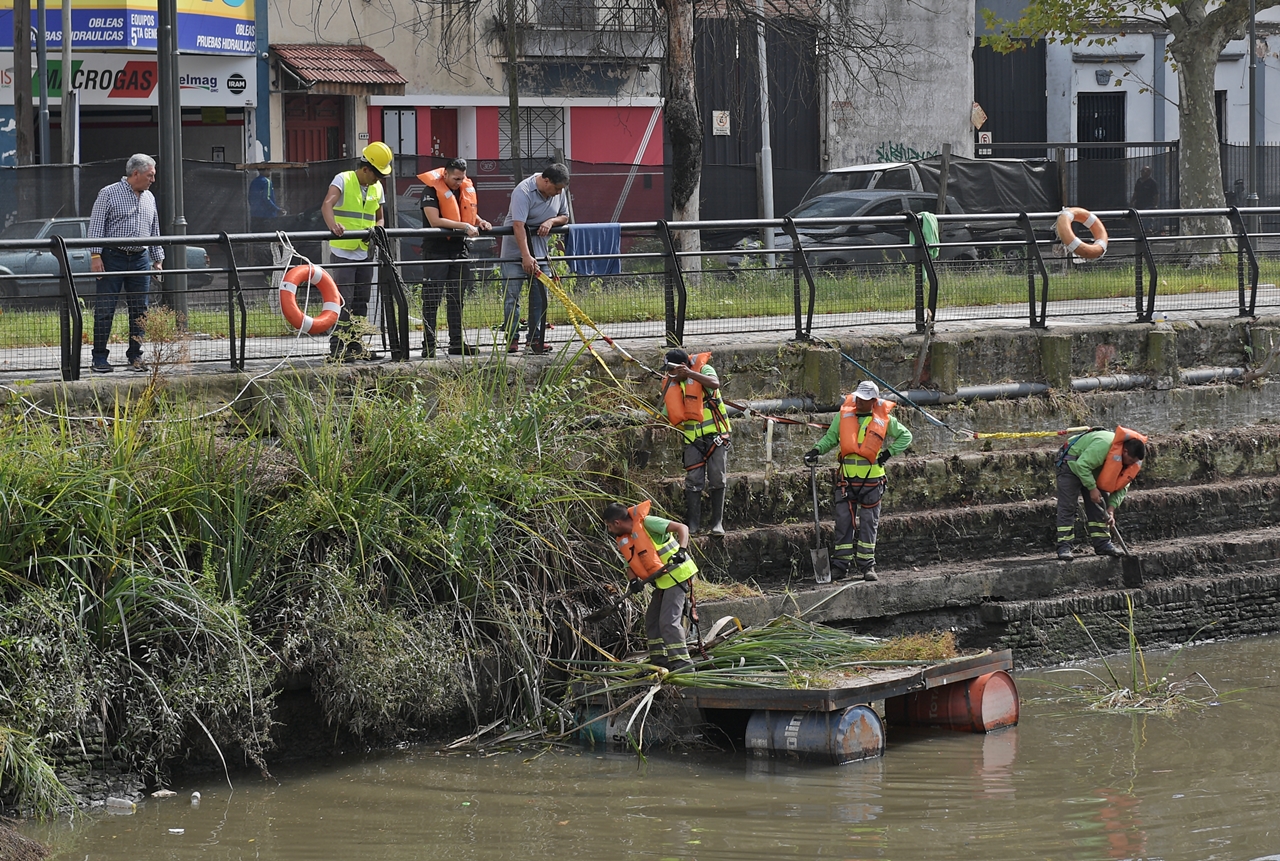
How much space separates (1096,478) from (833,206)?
10415 millimetres

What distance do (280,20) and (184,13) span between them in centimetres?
193

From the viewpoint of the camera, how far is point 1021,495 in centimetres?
1420

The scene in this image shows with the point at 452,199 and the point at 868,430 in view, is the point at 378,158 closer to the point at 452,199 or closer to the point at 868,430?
the point at 452,199

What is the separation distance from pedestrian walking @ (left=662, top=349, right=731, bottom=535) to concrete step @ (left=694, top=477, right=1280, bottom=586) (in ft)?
1.36

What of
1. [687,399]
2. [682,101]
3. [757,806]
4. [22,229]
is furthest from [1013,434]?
[22,229]

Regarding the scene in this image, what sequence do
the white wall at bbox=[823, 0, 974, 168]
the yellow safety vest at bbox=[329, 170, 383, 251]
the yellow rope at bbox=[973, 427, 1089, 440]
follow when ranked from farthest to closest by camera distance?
the white wall at bbox=[823, 0, 974, 168], the yellow rope at bbox=[973, 427, 1089, 440], the yellow safety vest at bbox=[329, 170, 383, 251]

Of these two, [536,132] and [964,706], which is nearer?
[964,706]

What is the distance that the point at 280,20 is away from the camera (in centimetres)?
2527

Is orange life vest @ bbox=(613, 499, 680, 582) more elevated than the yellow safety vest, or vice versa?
the yellow safety vest

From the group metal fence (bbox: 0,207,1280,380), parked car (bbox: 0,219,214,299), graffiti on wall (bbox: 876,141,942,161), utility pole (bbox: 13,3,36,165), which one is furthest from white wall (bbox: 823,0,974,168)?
parked car (bbox: 0,219,214,299)

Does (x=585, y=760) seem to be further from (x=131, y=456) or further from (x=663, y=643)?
(x=131, y=456)

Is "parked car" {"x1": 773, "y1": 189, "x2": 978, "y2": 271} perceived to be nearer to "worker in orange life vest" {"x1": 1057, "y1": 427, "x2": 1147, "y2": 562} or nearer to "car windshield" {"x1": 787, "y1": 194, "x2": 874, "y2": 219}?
"car windshield" {"x1": 787, "y1": 194, "x2": 874, "y2": 219}

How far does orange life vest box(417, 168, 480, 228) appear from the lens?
12.9 m

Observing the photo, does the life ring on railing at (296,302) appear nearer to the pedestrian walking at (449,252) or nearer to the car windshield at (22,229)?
the pedestrian walking at (449,252)
